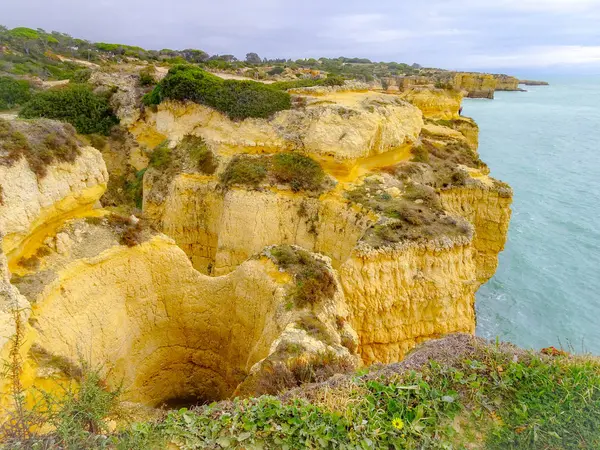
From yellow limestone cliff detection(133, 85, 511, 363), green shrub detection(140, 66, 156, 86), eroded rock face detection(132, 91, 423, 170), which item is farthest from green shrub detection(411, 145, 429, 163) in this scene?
green shrub detection(140, 66, 156, 86)

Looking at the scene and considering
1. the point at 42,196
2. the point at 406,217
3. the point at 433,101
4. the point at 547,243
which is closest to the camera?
the point at 42,196

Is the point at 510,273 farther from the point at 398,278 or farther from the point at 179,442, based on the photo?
the point at 179,442

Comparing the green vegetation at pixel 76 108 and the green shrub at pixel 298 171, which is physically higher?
the green vegetation at pixel 76 108

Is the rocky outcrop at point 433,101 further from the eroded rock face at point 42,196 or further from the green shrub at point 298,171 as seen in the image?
the eroded rock face at point 42,196

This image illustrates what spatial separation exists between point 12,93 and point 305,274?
2633 centimetres

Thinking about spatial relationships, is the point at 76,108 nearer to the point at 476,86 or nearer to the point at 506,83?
the point at 476,86

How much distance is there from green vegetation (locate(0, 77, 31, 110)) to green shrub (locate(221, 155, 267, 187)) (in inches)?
691

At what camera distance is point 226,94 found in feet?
70.0

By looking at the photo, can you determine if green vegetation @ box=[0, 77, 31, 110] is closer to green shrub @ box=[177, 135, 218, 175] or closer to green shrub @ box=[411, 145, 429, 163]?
green shrub @ box=[177, 135, 218, 175]

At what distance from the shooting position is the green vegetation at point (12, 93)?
2717cm

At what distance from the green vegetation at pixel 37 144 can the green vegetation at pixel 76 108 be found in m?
12.9

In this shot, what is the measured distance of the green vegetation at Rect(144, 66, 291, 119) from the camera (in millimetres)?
20938

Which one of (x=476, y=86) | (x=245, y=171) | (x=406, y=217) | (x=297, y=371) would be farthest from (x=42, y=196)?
(x=476, y=86)

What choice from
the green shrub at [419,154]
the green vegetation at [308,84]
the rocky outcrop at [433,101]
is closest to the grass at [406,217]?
the green shrub at [419,154]
